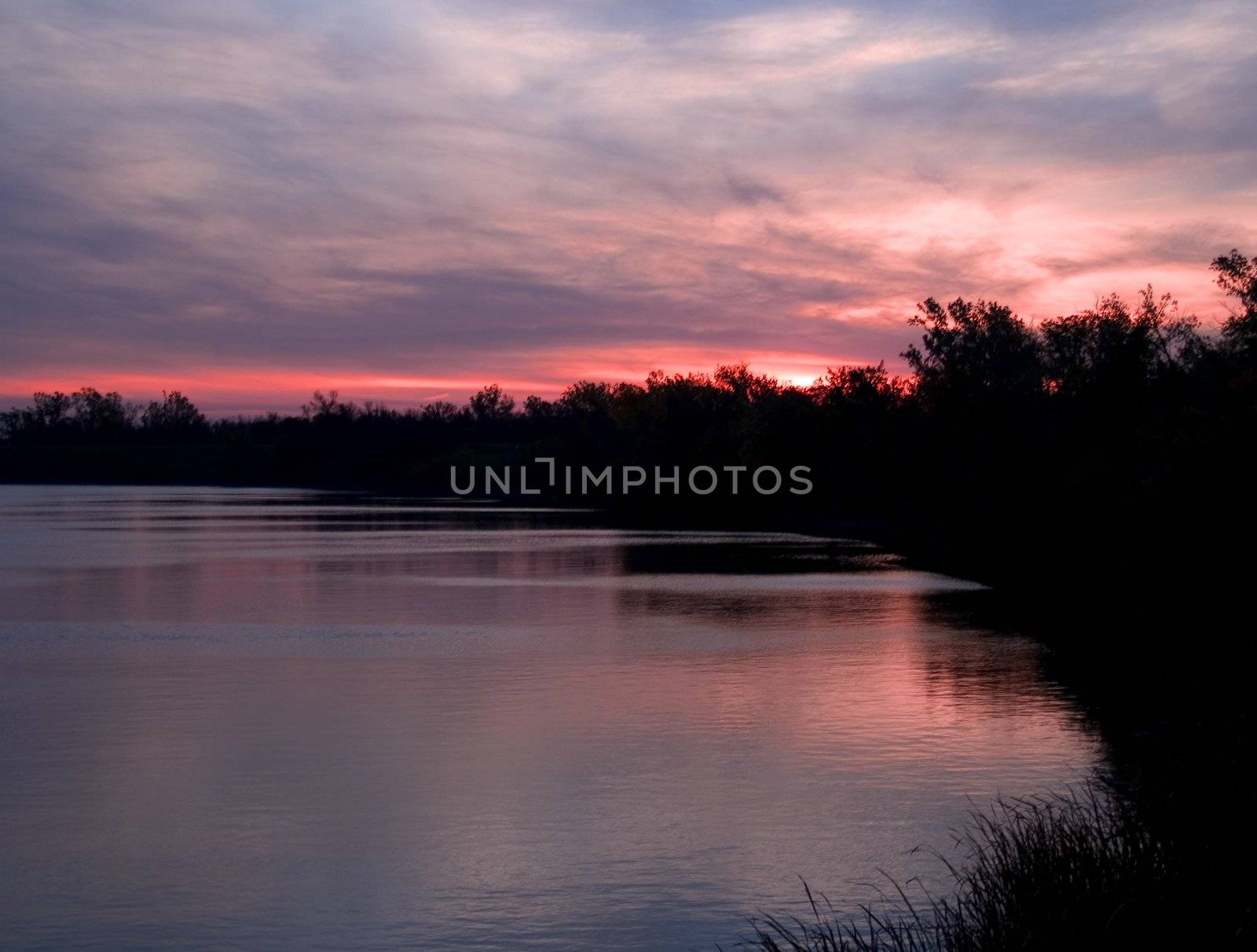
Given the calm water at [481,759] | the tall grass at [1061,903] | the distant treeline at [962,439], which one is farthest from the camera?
the distant treeline at [962,439]

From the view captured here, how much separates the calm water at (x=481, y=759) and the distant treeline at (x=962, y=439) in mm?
6369

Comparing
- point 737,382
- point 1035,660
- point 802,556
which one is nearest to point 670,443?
point 737,382

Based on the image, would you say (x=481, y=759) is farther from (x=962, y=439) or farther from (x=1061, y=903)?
(x=962, y=439)

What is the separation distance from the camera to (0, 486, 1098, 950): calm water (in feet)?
33.4

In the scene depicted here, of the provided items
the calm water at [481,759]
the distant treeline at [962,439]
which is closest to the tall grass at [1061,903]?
the calm water at [481,759]

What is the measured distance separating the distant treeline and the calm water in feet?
20.9

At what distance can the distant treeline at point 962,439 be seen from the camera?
32469 millimetres

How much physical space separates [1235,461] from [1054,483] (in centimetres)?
1696

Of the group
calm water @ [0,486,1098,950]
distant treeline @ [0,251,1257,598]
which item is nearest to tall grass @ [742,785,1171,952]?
calm water @ [0,486,1098,950]

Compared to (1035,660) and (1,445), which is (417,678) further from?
(1,445)

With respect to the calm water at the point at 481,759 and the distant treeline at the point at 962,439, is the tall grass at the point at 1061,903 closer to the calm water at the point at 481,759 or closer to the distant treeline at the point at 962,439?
the calm water at the point at 481,759

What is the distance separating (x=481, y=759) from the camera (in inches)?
Answer: 576

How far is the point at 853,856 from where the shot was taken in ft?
37.0

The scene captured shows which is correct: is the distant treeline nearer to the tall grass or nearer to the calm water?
the calm water
